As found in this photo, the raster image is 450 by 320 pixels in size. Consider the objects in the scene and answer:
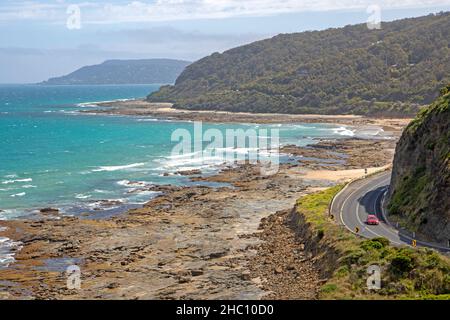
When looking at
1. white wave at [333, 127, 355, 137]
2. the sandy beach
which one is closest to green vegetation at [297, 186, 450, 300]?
white wave at [333, 127, 355, 137]

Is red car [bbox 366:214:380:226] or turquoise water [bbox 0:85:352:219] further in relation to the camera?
turquoise water [bbox 0:85:352:219]

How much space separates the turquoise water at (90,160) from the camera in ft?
206

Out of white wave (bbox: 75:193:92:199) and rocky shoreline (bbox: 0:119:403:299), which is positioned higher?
white wave (bbox: 75:193:92:199)

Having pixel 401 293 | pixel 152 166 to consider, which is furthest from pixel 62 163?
pixel 401 293

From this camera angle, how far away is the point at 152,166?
8550 cm

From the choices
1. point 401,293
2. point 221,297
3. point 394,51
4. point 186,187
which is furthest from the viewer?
point 394,51

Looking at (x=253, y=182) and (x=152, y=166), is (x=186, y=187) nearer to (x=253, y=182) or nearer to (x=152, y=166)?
(x=253, y=182)

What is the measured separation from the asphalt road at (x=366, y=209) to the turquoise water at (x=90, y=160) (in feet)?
70.1

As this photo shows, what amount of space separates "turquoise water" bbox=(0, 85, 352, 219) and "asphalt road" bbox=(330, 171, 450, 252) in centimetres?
2137

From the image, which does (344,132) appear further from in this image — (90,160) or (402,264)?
(402,264)

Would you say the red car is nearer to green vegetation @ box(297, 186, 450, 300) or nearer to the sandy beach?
green vegetation @ box(297, 186, 450, 300)

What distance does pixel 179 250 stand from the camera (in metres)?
43.9

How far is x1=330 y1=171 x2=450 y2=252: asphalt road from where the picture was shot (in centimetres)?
3788

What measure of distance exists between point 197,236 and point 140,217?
8.73m
